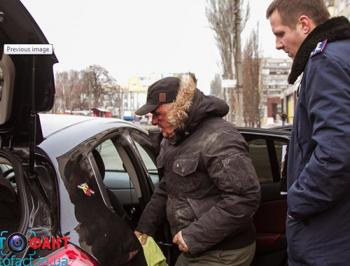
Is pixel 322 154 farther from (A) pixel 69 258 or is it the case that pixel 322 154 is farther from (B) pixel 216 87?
(B) pixel 216 87

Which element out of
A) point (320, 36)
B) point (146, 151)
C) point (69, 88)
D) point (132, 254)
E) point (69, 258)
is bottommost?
point (132, 254)

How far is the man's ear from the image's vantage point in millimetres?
1466

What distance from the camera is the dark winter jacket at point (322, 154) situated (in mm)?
1260

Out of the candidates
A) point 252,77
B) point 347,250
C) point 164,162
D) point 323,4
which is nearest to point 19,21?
point 164,162

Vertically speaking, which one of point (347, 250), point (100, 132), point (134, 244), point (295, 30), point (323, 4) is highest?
point (323, 4)

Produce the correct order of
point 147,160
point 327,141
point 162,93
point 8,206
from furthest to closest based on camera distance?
1. point 147,160
2. point 162,93
3. point 8,206
4. point 327,141

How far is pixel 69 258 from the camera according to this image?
1354 mm

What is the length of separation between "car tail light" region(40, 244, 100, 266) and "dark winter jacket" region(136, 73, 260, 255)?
21.2 inches

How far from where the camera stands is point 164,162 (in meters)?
2.03

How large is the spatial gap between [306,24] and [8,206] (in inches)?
63.9

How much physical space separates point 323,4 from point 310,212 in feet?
2.73

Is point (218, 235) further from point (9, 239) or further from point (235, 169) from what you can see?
point (9, 239)

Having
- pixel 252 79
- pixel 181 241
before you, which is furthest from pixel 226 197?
pixel 252 79

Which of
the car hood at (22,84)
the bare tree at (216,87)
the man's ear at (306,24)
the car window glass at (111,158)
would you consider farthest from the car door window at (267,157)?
the bare tree at (216,87)
